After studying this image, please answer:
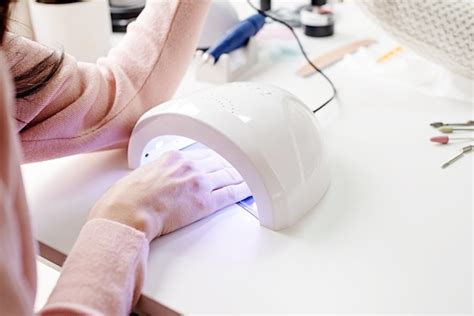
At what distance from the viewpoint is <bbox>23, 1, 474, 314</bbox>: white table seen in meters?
0.44

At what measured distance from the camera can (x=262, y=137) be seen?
0.51m

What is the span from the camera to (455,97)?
744mm

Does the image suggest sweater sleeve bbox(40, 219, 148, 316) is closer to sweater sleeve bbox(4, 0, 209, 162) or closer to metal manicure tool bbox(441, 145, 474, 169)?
sweater sleeve bbox(4, 0, 209, 162)

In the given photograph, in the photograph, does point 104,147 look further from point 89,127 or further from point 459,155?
point 459,155

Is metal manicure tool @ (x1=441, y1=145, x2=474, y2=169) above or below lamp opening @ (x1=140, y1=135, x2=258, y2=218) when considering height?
below

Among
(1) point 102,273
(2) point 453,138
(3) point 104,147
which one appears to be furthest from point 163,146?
(2) point 453,138

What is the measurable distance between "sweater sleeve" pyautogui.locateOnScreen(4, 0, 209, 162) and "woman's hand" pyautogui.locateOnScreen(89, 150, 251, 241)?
80mm

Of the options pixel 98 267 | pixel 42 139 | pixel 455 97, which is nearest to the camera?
pixel 98 267

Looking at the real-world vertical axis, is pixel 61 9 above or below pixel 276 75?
above

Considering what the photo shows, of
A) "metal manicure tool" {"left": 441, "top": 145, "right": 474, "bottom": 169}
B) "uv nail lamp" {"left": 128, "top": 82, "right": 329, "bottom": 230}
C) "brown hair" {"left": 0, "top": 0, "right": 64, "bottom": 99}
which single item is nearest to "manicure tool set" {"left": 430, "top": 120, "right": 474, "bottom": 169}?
"metal manicure tool" {"left": 441, "top": 145, "right": 474, "bottom": 169}

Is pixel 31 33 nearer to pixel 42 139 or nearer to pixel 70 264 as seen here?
pixel 42 139

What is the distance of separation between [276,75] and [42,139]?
0.37m

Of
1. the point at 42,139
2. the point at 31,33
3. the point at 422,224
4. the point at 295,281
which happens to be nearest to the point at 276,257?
the point at 295,281

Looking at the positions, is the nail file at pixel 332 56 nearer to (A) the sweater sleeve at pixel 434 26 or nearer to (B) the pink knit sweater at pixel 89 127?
(A) the sweater sleeve at pixel 434 26
